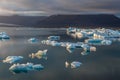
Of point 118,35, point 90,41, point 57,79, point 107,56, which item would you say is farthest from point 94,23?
point 57,79

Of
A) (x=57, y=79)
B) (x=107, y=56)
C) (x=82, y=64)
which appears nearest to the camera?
(x=57, y=79)

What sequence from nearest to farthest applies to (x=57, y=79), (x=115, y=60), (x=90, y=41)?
1. (x=57, y=79)
2. (x=115, y=60)
3. (x=90, y=41)

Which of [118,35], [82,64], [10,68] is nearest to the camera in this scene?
[10,68]

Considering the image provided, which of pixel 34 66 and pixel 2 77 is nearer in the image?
pixel 2 77

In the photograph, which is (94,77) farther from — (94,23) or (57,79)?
(94,23)

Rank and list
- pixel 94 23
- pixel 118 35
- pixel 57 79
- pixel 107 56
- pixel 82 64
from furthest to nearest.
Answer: pixel 94 23, pixel 118 35, pixel 107 56, pixel 82 64, pixel 57 79

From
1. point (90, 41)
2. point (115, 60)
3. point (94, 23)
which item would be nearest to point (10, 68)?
point (115, 60)

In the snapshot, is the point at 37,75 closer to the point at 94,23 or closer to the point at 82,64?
the point at 82,64

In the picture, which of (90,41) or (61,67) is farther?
(90,41)

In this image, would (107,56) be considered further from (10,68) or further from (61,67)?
(10,68)
